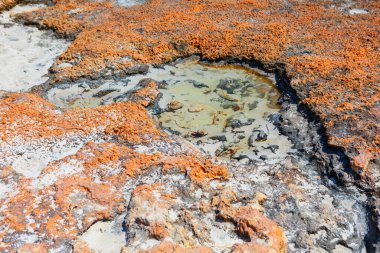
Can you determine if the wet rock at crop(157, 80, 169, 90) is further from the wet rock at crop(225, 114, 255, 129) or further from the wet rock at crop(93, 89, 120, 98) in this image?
the wet rock at crop(225, 114, 255, 129)

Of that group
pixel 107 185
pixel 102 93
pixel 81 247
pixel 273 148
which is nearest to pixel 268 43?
pixel 273 148

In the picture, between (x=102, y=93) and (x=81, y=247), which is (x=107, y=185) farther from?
(x=102, y=93)

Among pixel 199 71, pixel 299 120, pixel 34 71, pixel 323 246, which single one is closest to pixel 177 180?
pixel 323 246

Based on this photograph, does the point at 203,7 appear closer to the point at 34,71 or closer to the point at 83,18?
the point at 83,18

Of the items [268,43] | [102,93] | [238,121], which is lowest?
[102,93]

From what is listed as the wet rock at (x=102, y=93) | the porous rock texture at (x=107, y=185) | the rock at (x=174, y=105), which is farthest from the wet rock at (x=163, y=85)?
the porous rock texture at (x=107, y=185)
